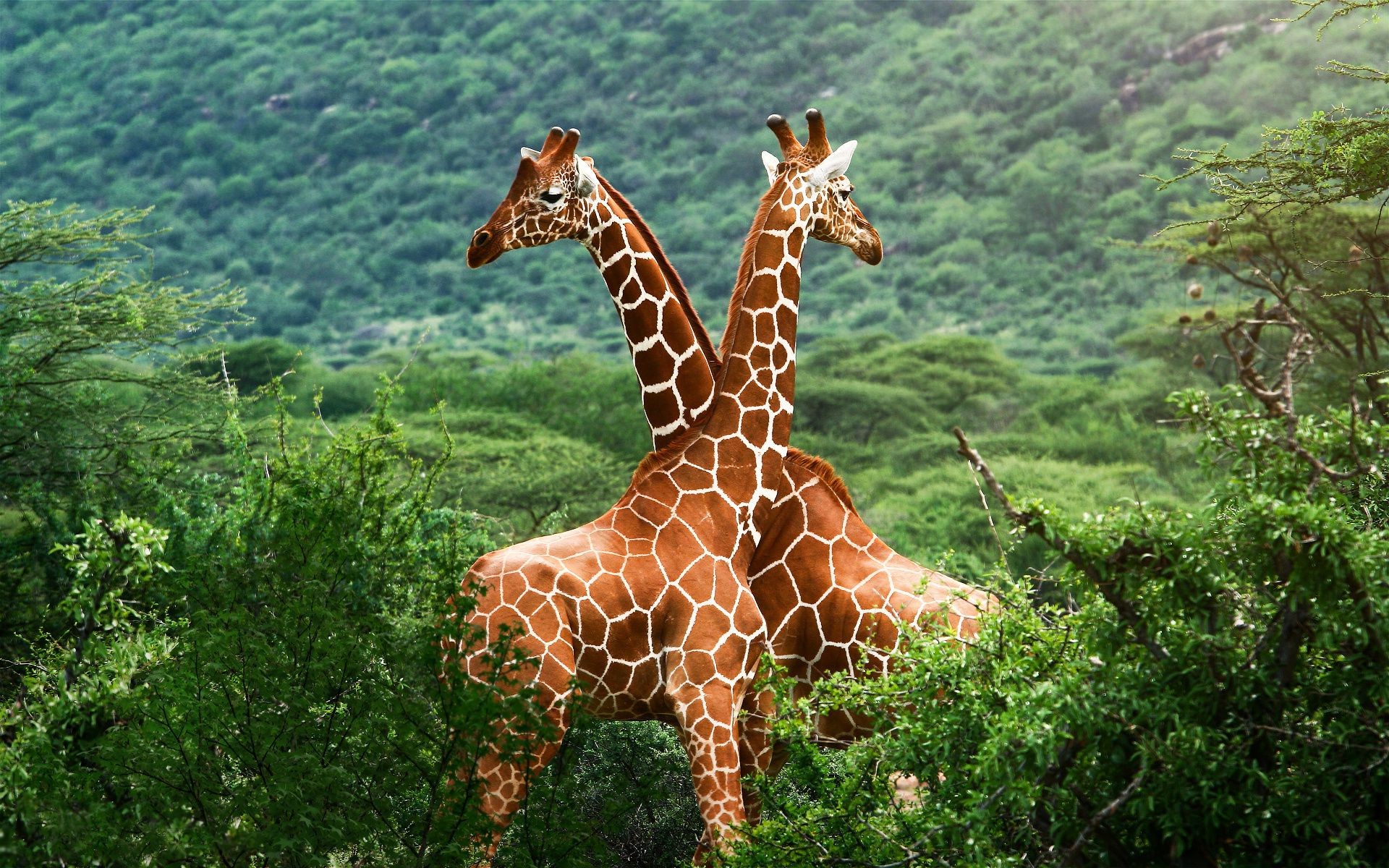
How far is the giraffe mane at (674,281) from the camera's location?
7207 millimetres

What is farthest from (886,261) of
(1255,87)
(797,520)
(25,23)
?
(797,520)

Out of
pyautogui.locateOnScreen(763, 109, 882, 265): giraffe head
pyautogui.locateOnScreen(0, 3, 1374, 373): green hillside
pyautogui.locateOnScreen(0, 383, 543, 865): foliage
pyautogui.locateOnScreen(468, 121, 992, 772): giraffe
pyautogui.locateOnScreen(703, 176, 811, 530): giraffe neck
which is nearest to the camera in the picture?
pyautogui.locateOnScreen(0, 383, 543, 865): foliage

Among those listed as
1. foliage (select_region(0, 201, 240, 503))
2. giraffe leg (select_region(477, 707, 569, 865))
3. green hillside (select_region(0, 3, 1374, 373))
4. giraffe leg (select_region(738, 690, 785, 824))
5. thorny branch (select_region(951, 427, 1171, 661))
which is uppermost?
thorny branch (select_region(951, 427, 1171, 661))

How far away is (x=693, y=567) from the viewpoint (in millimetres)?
6637

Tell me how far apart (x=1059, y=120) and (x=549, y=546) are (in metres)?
55.5

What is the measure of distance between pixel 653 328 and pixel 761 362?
1.73ft

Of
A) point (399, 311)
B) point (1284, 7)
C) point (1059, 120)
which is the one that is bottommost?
point (399, 311)

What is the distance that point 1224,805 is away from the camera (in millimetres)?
4543

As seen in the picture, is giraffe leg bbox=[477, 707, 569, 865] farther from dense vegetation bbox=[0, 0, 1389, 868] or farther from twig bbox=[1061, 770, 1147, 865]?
twig bbox=[1061, 770, 1147, 865]

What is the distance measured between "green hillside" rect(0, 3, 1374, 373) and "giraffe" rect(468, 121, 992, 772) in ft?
133

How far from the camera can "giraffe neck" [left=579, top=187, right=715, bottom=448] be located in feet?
23.0

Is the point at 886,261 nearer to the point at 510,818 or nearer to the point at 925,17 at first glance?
the point at 925,17

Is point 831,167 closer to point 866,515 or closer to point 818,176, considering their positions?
point 818,176

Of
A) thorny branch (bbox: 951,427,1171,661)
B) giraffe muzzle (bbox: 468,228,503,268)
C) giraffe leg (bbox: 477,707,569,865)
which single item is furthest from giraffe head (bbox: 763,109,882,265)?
thorny branch (bbox: 951,427,1171,661)
